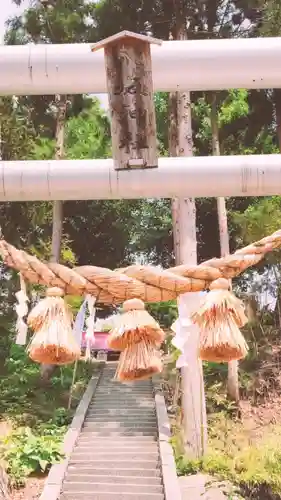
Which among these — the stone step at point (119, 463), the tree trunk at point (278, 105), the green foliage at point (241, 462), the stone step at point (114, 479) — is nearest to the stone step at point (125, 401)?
the green foliage at point (241, 462)

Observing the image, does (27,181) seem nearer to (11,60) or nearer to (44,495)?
(11,60)

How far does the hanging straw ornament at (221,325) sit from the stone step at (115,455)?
24.3 ft

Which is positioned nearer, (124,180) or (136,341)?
(136,341)

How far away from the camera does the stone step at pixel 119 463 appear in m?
8.50

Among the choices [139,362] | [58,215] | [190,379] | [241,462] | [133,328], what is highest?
[58,215]

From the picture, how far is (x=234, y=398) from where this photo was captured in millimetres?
10898

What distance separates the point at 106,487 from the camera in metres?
7.93

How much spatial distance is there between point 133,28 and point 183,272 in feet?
33.4

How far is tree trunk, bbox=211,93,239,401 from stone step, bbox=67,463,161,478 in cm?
298

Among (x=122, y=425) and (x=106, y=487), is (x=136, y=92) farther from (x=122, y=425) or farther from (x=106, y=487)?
(x=122, y=425)

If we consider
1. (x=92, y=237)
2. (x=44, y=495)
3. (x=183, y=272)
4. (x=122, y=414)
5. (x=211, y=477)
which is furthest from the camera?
(x=92, y=237)

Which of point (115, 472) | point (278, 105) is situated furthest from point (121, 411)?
point (278, 105)

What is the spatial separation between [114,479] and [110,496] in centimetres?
49

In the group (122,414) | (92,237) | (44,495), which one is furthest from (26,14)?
(44,495)
